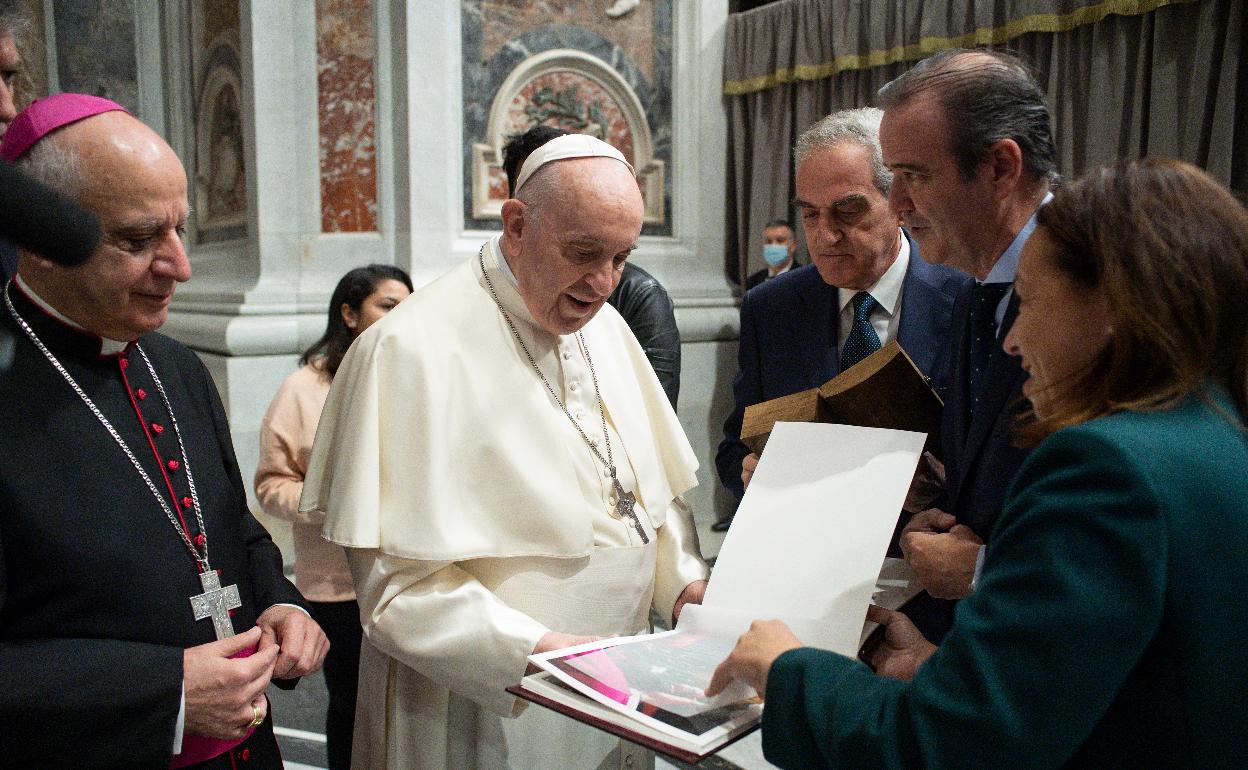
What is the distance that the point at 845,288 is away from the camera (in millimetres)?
2445

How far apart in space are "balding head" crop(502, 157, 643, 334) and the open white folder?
50cm

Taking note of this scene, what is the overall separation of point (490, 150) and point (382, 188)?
0.66 metres

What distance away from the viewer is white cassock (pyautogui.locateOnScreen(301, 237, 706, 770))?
1737mm

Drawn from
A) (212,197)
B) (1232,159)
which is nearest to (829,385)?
(1232,159)

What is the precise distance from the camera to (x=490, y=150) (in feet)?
18.5

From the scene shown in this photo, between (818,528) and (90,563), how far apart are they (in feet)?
3.59

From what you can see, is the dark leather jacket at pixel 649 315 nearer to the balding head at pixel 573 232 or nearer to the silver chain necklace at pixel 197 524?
the balding head at pixel 573 232

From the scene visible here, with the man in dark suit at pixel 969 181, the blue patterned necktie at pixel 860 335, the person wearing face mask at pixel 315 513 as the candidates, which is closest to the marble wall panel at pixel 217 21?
the person wearing face mask at pixel 315 513

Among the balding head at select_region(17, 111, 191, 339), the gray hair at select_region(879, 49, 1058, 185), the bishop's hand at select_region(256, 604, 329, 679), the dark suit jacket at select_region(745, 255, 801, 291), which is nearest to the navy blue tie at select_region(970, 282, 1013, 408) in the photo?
the gray hair at select_region(879, 49, 1058, 185)

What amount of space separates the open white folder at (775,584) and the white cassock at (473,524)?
0.35 metres

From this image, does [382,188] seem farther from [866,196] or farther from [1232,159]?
[1232,159]

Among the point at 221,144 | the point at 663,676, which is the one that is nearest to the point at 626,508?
the point at 663,676

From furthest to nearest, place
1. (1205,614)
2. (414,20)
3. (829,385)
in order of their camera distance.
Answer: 1. (414,20)
2. (829,385)
3. (1205,614)

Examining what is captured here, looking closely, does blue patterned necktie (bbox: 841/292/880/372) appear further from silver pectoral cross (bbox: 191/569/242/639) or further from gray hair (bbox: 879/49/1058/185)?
silver pectoral cross (bbox: 191/569/242/639)
